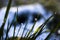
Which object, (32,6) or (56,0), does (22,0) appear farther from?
(56,0)

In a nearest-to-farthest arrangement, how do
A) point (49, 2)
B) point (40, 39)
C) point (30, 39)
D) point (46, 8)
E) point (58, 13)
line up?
1. point (30, 39)
2. point (40, 39)
3. point (58, 13)
4. point (46, 8)
5. point (49, 2)

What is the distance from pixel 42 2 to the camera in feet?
11.2

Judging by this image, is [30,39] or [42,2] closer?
[30,39]

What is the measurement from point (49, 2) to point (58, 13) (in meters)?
0.56

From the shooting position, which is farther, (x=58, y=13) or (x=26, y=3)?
(x=26, y=3)

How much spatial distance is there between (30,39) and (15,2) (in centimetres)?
263

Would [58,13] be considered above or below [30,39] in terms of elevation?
below

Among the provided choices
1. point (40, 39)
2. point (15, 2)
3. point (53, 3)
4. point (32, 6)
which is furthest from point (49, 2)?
point (40, 39)

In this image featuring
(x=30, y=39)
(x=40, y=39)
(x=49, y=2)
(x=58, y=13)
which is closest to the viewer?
(x=30, y=39)

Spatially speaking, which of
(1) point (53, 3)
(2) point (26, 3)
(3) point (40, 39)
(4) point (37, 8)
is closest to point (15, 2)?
(2) point (26, 3)

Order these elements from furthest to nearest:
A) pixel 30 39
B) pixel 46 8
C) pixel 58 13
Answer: pixel 46 8 < pixel 58 13 < pixel 30 39

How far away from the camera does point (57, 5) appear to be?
3248 millimetres

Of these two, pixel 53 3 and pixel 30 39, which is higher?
pixel 30 39

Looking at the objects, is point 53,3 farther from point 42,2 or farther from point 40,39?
point 40,39
